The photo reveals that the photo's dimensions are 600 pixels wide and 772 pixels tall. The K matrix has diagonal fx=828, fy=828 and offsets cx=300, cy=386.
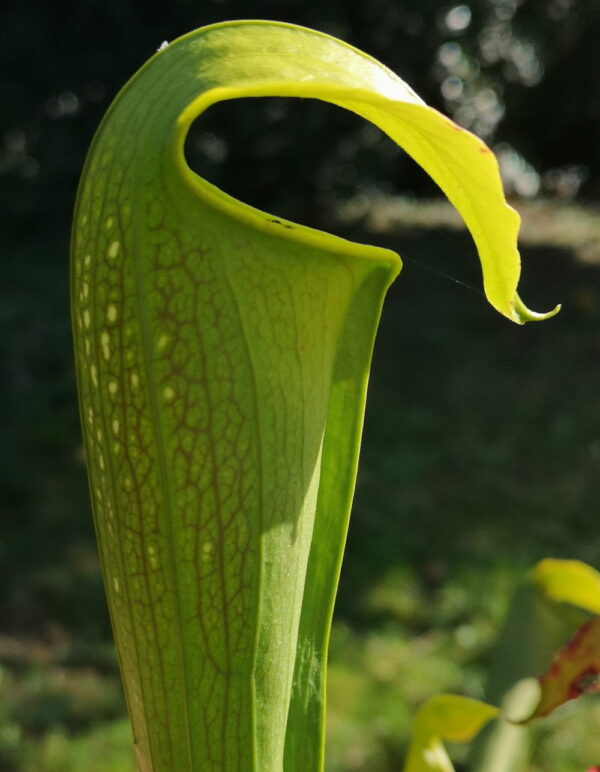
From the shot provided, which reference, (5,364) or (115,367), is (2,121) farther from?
(115,367)

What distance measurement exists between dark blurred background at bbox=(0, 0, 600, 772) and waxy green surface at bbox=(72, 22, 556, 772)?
1.30m

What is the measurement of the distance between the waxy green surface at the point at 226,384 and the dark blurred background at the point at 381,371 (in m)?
1.30

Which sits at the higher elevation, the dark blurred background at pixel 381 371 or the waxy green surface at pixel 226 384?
the waxy green surface at pixel 226 384

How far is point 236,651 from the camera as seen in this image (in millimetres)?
399

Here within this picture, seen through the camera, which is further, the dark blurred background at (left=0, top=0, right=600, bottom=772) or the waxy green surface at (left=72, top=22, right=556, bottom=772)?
the dark blurred background at (left=0, top=0, right=600, bottom=772)

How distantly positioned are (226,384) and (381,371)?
304cm

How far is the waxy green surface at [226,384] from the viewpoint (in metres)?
0.33

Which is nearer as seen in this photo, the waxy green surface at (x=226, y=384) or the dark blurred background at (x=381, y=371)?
the waxy green surface at (x=226, y=384)

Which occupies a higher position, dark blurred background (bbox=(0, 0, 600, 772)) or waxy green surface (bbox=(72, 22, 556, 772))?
waxy green surface (bbox=(72, 22, 556, 772))

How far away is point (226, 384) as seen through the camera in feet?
1.21

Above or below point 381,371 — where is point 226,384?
above

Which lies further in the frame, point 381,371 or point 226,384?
point 381,371

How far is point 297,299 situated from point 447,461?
8.12ft

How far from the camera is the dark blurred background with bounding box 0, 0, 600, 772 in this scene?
1826 mm
